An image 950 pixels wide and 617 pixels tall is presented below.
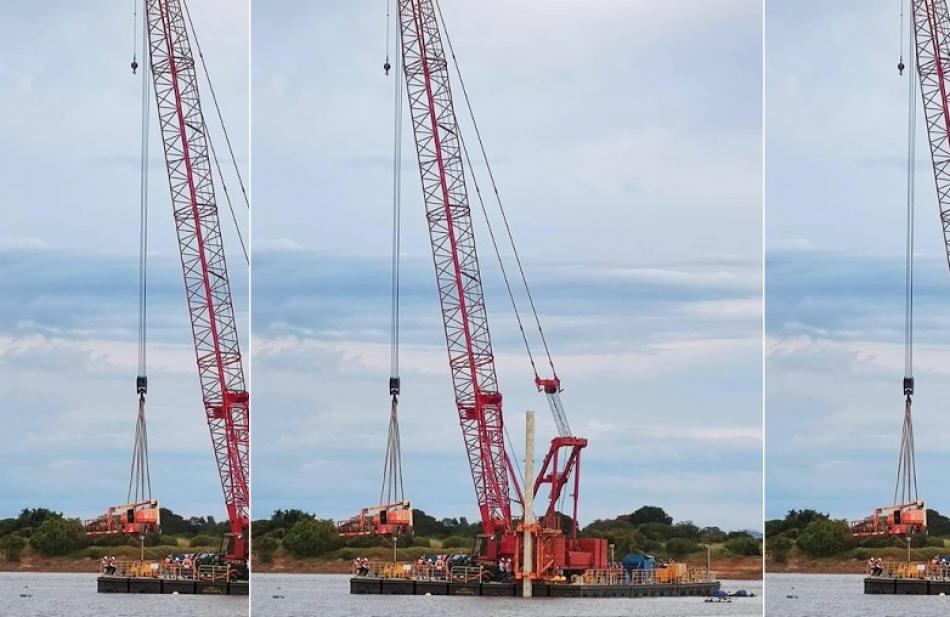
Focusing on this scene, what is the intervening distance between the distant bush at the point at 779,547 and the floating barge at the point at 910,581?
88.1 inches

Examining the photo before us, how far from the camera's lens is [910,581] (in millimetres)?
48250

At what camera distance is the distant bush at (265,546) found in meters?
53.5

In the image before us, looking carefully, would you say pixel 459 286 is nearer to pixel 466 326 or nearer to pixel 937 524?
pixel 466 326

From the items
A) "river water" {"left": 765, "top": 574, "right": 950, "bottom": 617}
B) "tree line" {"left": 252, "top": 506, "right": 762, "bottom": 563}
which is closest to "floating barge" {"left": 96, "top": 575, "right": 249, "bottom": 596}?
"tree line" {"left": 252, "top": 506, "right": 762, "bottom": 563}

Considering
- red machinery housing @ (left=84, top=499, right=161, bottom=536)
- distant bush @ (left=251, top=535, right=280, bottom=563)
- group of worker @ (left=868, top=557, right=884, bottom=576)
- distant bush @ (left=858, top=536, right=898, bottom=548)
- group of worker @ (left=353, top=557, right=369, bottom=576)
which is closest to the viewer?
red machinery housing @ (left=84, top=499, right=161, bottom=536)

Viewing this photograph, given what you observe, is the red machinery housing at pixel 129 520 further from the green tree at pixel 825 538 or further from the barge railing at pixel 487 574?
the green tree at pixel 825 538

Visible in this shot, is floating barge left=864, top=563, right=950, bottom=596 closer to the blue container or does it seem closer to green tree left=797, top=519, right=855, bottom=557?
green tree left=797, top=519, right=855, bottom=557

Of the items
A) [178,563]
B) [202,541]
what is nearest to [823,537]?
[202,541]

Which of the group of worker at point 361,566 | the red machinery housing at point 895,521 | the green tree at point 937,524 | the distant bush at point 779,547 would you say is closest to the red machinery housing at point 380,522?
the group of worker at point 361,566

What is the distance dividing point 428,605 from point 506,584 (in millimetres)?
2855

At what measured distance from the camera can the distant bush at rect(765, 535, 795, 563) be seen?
166ft

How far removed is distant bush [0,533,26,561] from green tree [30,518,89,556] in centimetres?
34

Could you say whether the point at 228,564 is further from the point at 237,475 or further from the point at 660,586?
the point at 660,586

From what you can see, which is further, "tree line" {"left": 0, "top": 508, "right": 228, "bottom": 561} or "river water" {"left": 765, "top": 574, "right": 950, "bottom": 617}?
"river water" {"left": 765, "top": 574, "right": 950, "bottom": 617}
